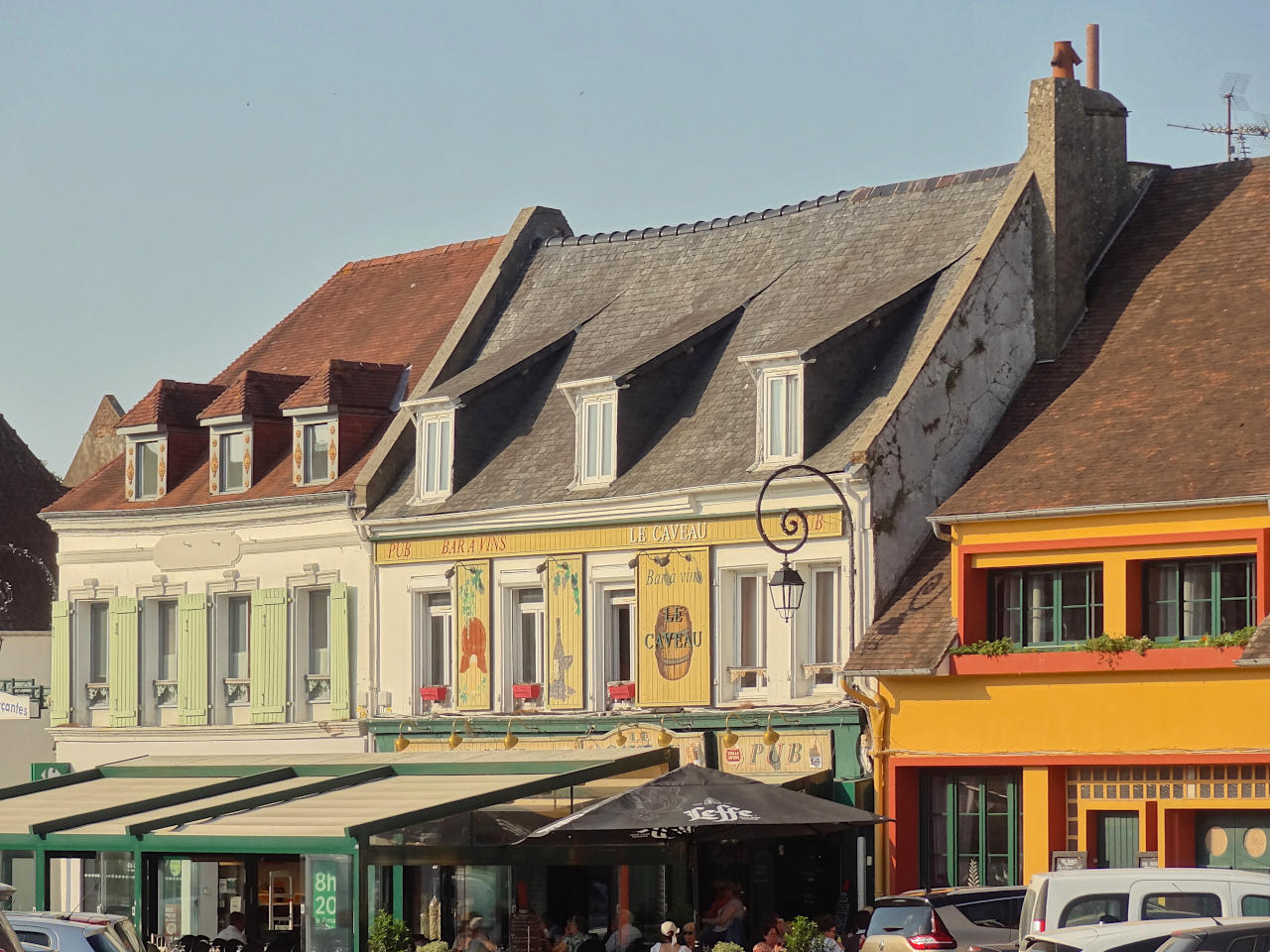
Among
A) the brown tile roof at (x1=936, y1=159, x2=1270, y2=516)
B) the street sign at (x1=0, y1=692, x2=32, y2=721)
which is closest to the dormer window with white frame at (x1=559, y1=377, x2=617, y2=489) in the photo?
the brown tile roof at (x1=936, y1=159, x2=1270, y2=516)

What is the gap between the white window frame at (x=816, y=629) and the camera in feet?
98.7

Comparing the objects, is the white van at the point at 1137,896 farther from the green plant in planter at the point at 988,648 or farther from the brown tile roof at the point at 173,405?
the brown tile roof at the point at 173,405

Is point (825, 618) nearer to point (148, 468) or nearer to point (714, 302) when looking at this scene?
point (714, 302)

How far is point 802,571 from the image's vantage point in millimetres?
30516

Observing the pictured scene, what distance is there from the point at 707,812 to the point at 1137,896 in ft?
27.7

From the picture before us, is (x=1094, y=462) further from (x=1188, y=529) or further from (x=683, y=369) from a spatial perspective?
(x=683, y=369)

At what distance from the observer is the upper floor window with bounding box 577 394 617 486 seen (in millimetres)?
32938

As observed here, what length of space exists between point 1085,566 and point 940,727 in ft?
8.28

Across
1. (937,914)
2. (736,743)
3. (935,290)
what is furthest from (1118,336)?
(937,914)

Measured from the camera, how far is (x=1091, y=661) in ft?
89.9

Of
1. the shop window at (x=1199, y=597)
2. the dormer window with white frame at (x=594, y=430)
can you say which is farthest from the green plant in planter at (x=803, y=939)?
the dormer window with white frame at (x=594, y=430)

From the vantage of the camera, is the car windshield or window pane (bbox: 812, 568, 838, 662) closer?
the car windshield

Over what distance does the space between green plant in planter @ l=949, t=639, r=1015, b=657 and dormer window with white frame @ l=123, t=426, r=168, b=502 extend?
596 inches

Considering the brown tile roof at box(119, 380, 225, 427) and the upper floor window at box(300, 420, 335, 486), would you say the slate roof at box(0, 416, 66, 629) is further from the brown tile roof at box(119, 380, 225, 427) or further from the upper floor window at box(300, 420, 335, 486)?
the upper floor window at box(300, 420, 335, 486)
